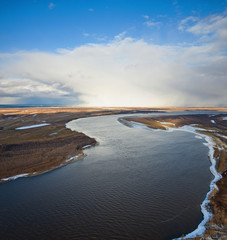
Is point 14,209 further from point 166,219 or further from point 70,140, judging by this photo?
point 70,140

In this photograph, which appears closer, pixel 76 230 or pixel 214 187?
pixel 76 230

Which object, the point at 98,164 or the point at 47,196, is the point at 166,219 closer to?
the point at 47,196

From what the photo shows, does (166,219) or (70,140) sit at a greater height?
(70,140)

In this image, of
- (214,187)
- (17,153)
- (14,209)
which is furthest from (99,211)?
(17,153)

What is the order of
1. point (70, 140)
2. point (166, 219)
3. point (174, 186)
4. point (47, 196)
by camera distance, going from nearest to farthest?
point (166, 219)
point (47, 196)
point (174, 186)
point (70, 140)

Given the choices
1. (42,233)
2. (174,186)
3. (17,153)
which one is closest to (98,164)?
(174,186)

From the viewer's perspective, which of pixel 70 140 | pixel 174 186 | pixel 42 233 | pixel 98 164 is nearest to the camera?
pixel 42 233
